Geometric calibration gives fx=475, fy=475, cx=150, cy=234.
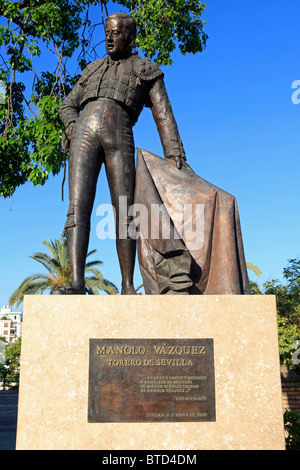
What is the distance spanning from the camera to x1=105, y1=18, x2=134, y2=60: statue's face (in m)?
4.05

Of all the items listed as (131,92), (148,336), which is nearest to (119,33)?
(131,92)

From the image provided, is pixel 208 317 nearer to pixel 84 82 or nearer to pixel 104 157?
pixel 104 157

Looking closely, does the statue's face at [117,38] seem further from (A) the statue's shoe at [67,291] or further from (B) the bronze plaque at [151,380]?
(B) the bronze plaque at [151,380]

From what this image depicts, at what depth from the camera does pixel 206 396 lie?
3.02 m

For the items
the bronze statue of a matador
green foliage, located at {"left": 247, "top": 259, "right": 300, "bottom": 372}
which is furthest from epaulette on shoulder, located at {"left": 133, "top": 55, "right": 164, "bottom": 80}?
green foliage, located at {"left": 247, "top": 259, "right": 300, "bottom": 372}

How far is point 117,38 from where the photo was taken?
4074mm

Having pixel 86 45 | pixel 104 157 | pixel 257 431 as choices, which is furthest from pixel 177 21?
pixel 257 431

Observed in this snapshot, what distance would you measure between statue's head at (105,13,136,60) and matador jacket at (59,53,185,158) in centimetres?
8

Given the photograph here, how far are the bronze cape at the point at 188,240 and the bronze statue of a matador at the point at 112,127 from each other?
0.17m

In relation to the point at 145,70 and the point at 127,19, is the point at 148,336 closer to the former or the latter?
the point at 145,70

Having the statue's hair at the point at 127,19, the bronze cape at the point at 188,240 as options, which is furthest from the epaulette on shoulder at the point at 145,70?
the bronze cape at the point at 188,240

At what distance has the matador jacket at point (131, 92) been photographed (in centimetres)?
398

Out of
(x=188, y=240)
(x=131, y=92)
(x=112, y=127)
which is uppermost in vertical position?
(x=131, y=92)

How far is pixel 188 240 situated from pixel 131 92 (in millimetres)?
1361
